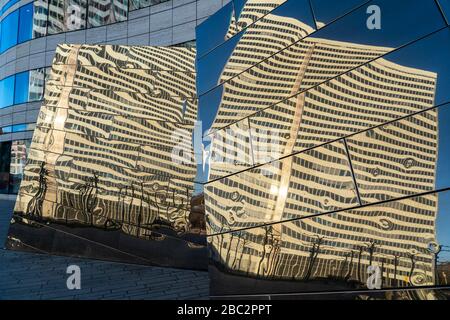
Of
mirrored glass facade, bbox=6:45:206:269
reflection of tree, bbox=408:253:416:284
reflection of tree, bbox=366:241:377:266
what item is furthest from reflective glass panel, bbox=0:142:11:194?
reflection of tree, bbox=408:253:416:284

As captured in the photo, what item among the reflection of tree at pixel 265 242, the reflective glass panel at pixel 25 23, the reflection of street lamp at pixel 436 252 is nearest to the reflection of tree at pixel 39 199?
the reflection of tree at pixel 265 242

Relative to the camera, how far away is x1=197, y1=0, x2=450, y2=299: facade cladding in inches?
161

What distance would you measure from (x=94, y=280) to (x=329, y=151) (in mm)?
6225

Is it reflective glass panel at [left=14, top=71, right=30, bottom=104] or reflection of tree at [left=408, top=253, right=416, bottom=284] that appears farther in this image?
reflective glass panel at [left=14, top=71, right=30, bottom=104]

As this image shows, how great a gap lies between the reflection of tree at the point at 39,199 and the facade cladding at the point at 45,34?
11458mm

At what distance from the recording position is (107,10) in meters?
22.9

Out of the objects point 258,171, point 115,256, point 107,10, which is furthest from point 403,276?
point 107,10

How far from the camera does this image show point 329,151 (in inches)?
200

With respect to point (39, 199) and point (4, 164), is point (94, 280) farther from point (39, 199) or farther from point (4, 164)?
point (4, 164)

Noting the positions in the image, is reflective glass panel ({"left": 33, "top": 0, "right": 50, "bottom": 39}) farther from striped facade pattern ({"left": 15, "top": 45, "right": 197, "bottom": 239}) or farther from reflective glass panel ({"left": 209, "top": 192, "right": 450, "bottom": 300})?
reflective glass panel ({"left": 209, "top": 192, "right": 450, "bottom": 300})

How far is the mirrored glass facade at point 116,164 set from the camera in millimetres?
9445

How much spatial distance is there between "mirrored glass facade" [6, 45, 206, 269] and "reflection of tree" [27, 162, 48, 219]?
0.10 ft
